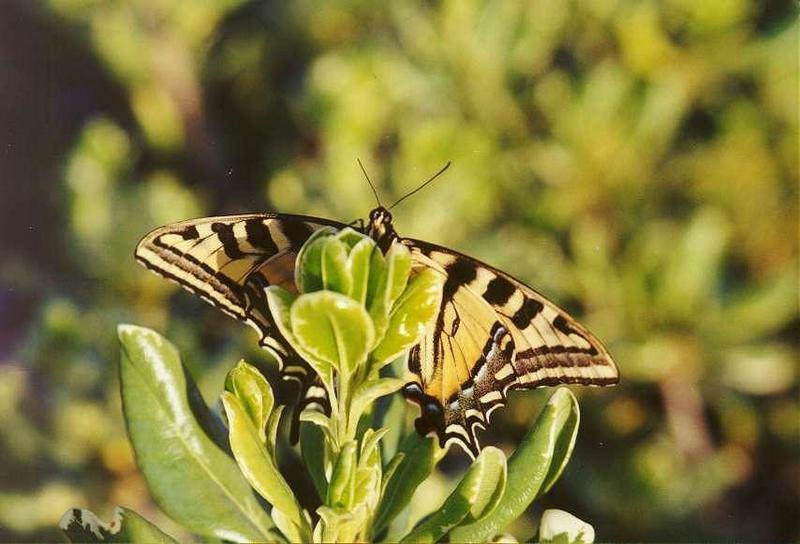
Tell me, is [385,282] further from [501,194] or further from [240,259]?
[501,194]

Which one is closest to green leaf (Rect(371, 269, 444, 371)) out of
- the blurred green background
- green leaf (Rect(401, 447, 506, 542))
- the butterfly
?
green leaf (Rect(401, 447, 506, 542))

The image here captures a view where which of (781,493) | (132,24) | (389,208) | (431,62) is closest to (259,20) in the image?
(132,24)

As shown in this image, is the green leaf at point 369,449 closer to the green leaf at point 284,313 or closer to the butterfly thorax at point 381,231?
the green leaf at point 284,313

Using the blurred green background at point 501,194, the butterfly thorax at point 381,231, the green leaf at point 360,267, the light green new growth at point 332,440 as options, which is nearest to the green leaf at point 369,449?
the light green new growth at point 332,440

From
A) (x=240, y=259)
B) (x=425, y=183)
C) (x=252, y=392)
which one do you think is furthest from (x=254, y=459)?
(x=425, y=183)

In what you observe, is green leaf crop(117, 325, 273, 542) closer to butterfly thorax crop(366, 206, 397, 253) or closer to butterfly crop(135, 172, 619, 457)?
butterfly crop(135, 172, 619, 457)

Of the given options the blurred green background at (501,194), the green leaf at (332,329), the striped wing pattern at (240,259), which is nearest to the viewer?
the green leaf at (332,329)
